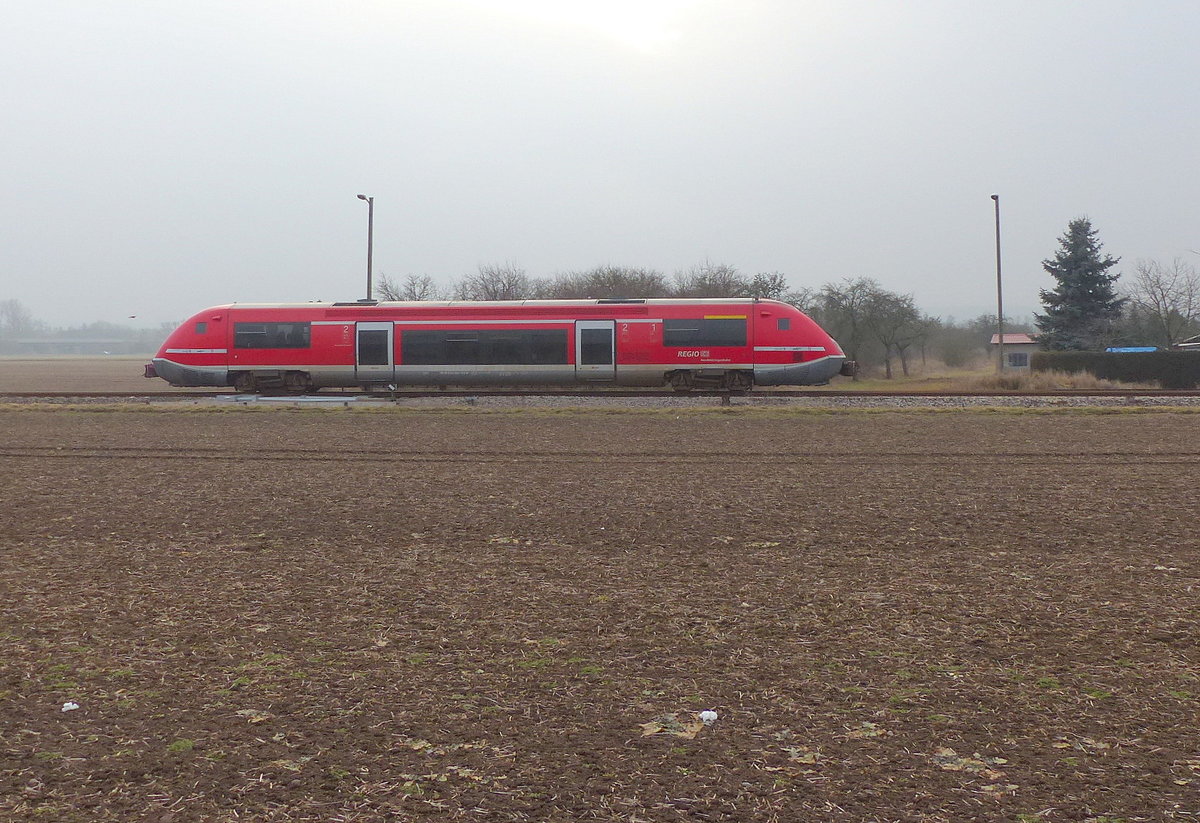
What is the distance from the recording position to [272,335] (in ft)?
86.5

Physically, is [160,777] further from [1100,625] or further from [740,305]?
[740,305]

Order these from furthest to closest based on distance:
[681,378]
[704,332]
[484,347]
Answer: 1. [484,347]
2. [681,378]
3. [704,332]

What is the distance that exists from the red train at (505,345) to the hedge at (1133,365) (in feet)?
50.6

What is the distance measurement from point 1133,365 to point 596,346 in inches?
854

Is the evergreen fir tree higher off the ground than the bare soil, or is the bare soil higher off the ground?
the evergreen fir tree

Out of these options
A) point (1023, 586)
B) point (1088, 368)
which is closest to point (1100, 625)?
point (1023, 586)

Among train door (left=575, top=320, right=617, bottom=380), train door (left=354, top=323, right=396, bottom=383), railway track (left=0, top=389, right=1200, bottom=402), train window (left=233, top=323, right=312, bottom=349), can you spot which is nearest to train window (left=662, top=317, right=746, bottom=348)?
railway track (left=0, top=389, right=1200, bottom=402)

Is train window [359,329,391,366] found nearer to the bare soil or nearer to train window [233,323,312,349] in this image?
train window [233,323,312,349]

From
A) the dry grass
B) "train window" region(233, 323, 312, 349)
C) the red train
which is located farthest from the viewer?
the dry grass

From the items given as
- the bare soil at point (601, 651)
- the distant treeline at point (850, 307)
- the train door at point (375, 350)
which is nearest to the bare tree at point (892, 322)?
the distant treeline at point (850, 307)

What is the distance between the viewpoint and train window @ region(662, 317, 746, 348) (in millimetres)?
25172

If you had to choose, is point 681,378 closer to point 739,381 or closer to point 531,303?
point 739,381

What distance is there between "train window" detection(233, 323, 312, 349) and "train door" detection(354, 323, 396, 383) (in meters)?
1.45

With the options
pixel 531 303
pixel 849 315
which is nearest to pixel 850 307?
pixel 849 315
